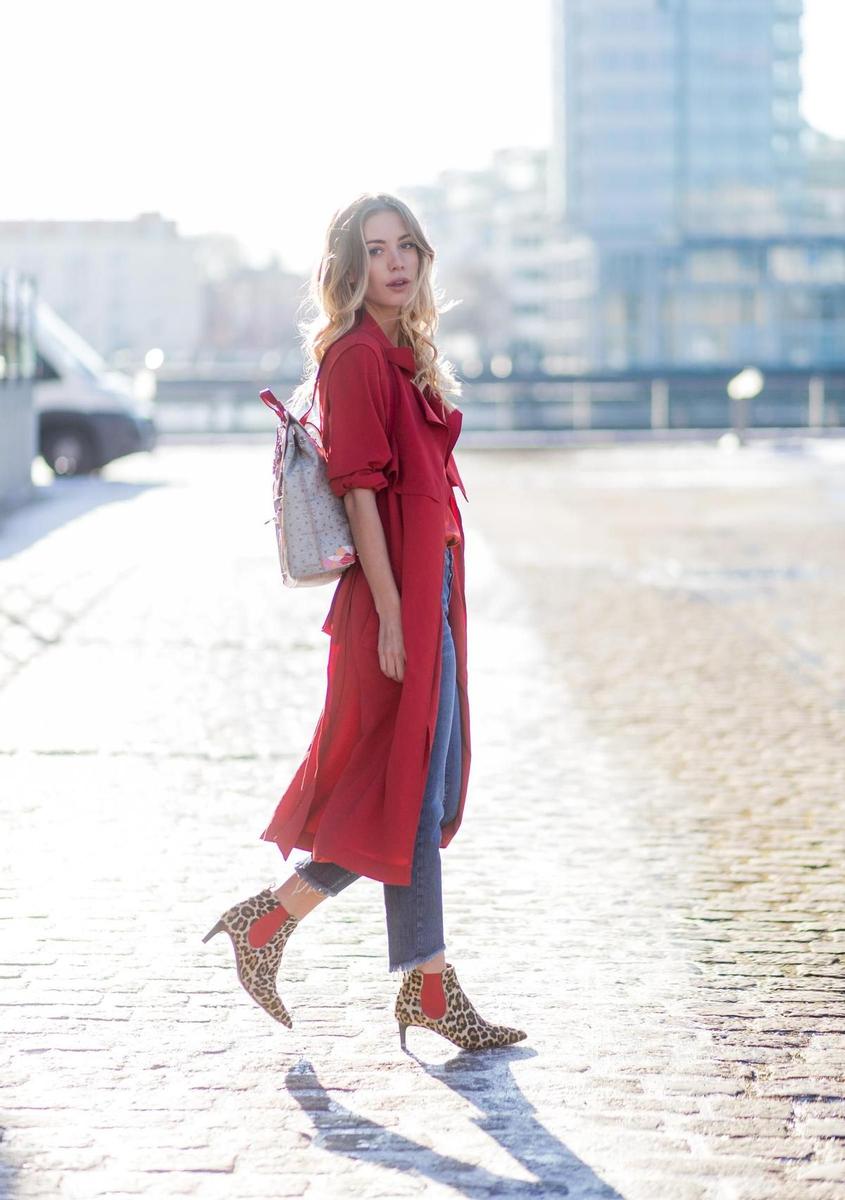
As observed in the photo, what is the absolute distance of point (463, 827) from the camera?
6.07 meters

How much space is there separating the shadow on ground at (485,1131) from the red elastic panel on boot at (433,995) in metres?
0.11

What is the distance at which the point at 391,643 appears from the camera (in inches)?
149

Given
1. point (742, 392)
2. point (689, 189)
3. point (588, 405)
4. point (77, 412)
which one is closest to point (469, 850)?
point (77, 412)

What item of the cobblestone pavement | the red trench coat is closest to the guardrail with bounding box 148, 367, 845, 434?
the cobblestone pavement

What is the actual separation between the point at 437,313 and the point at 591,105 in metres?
113

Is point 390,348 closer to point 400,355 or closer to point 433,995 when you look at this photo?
point 400,355

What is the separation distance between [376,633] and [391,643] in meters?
0.08

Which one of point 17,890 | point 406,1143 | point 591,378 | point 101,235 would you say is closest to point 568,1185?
point 406,1143

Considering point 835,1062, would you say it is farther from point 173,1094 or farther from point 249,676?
point 249,676

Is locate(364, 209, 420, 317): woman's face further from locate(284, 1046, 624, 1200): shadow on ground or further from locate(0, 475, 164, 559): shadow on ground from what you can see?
locate(0, 475, 164, 559): shadow on ground

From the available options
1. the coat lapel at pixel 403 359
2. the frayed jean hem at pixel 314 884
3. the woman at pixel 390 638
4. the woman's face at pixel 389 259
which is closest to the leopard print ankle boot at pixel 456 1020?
the woman at pixel 390 638

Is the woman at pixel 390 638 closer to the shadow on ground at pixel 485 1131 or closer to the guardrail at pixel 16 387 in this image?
the shadow on ground at pixel 485 1131

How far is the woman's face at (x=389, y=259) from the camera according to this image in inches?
153

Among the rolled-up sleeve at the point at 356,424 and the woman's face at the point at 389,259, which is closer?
the rolled-up sleeve at the point at 356,424
